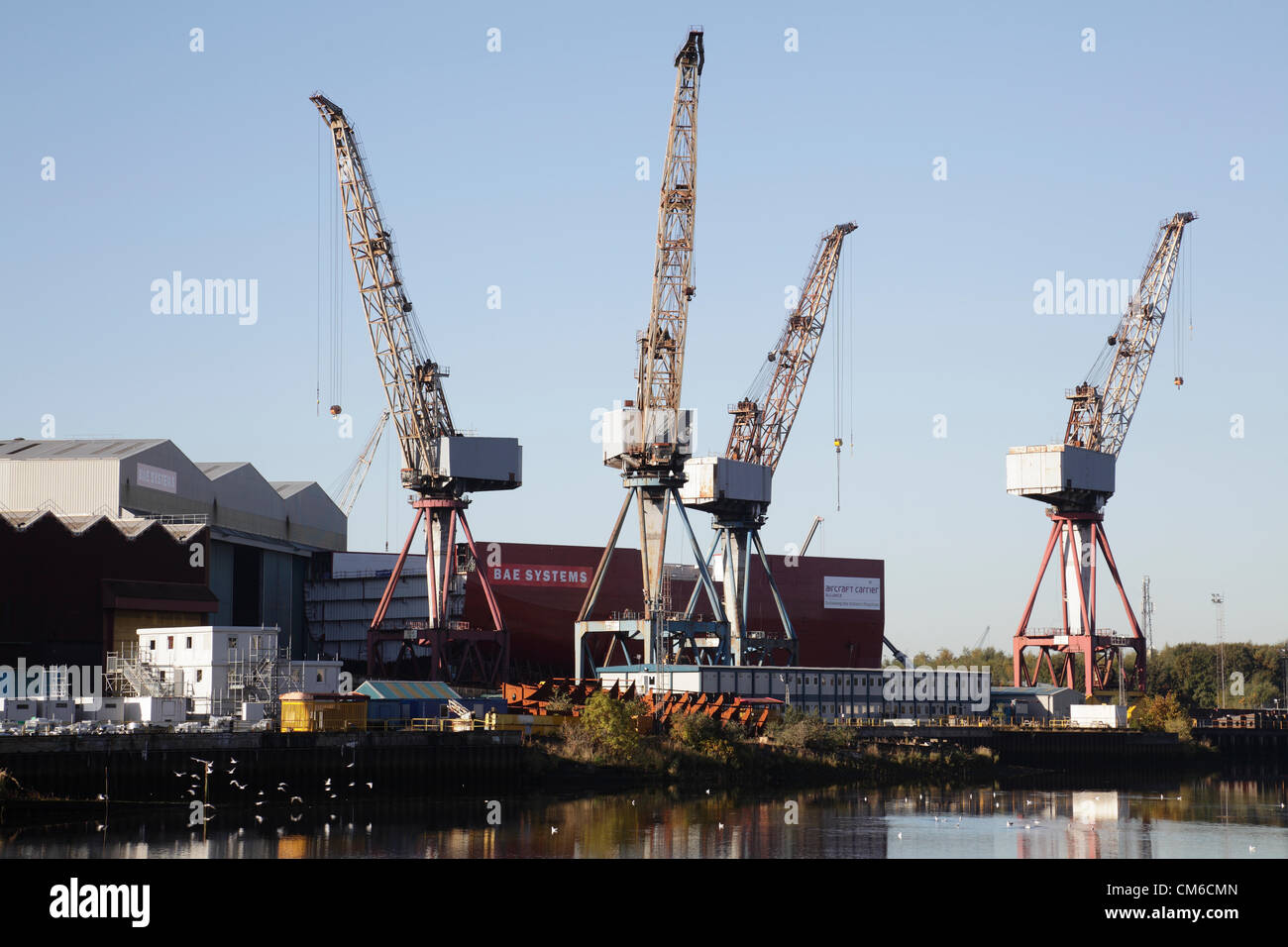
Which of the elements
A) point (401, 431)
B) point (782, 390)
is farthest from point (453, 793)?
point (782, 390)

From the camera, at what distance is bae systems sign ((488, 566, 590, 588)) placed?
126 m

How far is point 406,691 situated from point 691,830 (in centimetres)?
2823

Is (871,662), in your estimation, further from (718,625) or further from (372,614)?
(372,614)

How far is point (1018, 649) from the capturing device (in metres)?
138

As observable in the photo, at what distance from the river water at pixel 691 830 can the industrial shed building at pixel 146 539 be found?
26911mm

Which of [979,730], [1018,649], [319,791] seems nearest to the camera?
[319,791]

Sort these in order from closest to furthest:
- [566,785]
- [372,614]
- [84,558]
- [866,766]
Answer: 1. [566,785]
2. [84,558]
3. [866,766]
4. [372,614]

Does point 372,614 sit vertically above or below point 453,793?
above

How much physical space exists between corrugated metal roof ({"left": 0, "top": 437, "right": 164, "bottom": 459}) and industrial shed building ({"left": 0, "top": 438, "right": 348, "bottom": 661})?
0.57 feet

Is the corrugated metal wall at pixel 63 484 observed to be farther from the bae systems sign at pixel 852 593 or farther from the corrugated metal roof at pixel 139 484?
the bae systems sign at pixel 852 593

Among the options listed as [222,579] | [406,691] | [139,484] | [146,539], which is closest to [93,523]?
[146,539]

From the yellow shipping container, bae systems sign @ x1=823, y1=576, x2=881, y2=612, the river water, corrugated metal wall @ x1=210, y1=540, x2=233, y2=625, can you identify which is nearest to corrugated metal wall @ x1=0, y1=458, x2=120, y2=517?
corrugated metal wall @ x1=210, y1=540, x2=233, y2=625

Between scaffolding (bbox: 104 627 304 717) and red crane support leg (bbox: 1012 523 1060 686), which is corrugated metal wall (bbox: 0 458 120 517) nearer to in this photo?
scaffolding (bbox: 104 627 304 717)
